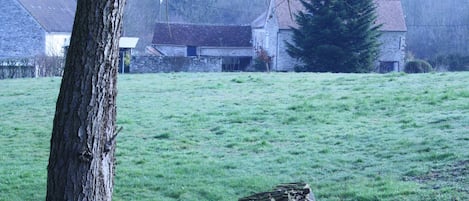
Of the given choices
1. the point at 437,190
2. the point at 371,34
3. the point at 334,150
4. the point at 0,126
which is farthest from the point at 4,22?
the point at 437,190

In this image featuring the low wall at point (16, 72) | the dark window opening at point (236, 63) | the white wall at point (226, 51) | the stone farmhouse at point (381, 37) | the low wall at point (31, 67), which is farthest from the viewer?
the white wall at point (226, 51)

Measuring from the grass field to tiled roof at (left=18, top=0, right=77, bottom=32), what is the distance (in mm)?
28729

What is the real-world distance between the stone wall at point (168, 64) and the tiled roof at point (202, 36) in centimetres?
1447

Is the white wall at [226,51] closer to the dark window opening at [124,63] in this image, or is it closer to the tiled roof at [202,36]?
the tiled roof at [202,36]

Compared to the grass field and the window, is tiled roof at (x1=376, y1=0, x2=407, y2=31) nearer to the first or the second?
the window

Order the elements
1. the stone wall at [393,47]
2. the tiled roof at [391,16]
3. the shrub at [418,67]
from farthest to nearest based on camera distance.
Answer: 1. the tiled roof at [391,16]
2. the stone wall at [393,47]
3. the shrub at [418,67]

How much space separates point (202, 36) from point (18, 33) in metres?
12.7

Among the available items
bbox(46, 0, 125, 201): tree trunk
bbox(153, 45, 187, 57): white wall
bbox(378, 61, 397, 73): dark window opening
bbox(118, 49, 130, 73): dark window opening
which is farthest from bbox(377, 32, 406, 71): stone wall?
bbox(46, 0, 125, 201): tree trunk

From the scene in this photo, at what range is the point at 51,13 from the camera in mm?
50000

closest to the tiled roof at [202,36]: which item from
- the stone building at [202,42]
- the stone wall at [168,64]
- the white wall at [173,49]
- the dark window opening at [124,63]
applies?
the stone building at [202,42]

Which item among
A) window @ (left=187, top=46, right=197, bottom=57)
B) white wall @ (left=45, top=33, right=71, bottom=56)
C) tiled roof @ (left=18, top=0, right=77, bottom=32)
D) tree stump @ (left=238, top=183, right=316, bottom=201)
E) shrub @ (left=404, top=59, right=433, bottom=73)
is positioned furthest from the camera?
window @ (left=187, top=46, right=197, bottom=57)

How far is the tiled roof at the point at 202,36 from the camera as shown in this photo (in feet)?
171

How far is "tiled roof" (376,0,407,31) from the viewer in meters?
48.9

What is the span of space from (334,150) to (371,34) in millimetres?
29692
